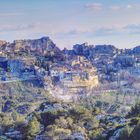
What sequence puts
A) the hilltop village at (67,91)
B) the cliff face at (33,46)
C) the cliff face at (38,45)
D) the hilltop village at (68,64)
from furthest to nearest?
the cliff face at (38,45) → the cliff face at (33,46) → the hilltop village at (68,64) → the hilltop village at (67,91)

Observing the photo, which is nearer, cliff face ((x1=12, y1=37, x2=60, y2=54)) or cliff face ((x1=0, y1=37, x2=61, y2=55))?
cliff face ((x1=0, y1=37, x2=61, y2=55))

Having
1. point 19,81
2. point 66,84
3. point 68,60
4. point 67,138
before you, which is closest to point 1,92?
point 19,81

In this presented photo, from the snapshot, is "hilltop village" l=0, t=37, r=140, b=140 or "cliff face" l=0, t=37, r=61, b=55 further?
"cliff face" l=0, t=37, r=61, b=55

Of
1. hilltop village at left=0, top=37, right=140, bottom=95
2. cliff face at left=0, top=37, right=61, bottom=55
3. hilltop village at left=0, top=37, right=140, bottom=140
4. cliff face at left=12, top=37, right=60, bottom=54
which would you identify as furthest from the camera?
cliff face at left=12, top=37, right=60, bottom=54

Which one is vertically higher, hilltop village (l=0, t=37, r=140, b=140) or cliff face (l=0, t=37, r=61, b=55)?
cliff face (l=0, t=37, r=61, b=55)

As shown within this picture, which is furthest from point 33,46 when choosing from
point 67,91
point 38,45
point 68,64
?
point 67,91

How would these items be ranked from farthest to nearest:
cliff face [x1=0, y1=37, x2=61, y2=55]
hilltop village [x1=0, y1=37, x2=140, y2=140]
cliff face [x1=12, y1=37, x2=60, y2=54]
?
cliff face [x1=12, y1=37, x2=60, y2=54]
cliff face [x1=0, y1=37, x2=61, y2=55]
hilltop village [x1=0, y1=37, x2=140, y2=140]

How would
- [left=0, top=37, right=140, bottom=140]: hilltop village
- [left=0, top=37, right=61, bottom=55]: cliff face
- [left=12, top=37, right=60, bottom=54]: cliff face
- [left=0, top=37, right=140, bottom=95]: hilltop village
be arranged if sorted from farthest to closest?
[left=12, top=37, right=60, bottom=54]: cliff face < [left=0, top=37, right=61, bottom=55]: cliff face < [left=0, top=37, right=140, bottom=95]: hilltop village < [left=0, top=37, right=140, bottom=140]: hilltop village

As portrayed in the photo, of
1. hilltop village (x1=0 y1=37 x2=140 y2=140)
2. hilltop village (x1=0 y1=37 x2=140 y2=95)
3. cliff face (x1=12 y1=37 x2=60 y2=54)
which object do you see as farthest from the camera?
cliff face (x1=12 y1=37 x2=60 y2=54)

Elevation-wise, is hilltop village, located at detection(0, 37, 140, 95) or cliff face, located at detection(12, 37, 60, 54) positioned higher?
cliff face, located at detection(12, 37, 60, 54)

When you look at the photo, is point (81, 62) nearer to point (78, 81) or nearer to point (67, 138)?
point (78, 81)

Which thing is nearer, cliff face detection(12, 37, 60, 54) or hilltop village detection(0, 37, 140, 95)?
hilltop village detection(0, 37, 140, 95)

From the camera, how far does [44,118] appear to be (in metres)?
43.6

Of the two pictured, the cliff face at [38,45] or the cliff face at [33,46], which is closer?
the cliff face at [33,46]
